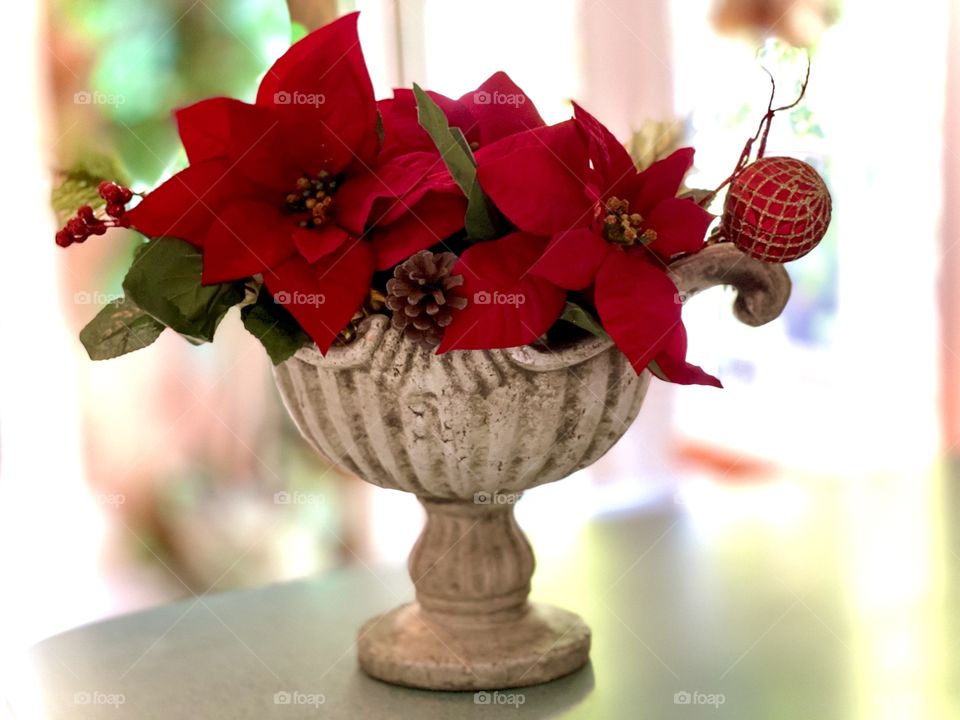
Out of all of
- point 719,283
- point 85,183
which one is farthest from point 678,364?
point 85,183

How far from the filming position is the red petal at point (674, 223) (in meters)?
0.70

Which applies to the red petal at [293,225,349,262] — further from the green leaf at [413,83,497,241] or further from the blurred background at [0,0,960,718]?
the blurred background at [0,0,960,718]

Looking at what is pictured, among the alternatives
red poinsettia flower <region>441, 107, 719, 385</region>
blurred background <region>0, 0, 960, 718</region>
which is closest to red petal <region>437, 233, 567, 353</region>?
red poinsettia flower <region>441, 107, 719, 385</region>

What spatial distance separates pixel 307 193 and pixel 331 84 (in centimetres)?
6

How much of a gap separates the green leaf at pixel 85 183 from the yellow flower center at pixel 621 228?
11.7 inches

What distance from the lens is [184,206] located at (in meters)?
0.68

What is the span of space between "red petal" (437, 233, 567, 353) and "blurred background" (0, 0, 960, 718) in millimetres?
521

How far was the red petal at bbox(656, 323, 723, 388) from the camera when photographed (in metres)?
0.66

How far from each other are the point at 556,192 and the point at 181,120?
21 cm

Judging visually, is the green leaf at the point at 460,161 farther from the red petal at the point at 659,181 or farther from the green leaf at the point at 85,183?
the green leaf at the point at 85,183

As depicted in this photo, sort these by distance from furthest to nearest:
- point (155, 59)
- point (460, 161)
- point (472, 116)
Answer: point (155, 59) < point (472, 116) < point (460, 161)

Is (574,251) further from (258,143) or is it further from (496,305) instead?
(258,143)

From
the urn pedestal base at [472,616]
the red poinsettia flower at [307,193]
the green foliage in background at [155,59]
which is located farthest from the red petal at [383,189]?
the green foliage in background at [155,59]

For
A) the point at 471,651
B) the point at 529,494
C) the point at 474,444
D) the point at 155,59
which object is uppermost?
the point at 155,59
